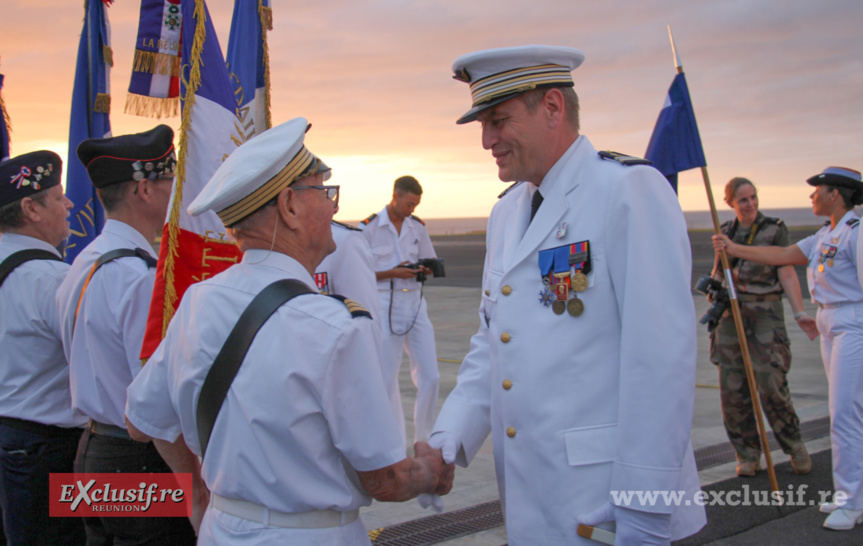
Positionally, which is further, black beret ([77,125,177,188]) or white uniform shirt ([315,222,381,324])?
white uniform shirt ([315,222,381,324])

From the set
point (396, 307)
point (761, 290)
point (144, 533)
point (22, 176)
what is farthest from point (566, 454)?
point (396, 307)

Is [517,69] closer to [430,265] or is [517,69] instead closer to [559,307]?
[559,307]

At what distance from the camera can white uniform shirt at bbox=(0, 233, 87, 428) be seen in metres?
3.03

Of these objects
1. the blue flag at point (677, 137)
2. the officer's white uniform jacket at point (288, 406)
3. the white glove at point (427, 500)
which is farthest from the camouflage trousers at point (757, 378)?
the officer's white uniform jacket at point (288, 406)

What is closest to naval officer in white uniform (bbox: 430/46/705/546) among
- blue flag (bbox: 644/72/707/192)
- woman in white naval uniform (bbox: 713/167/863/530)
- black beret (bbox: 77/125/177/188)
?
black beret (bbox: 77/125/177/188)

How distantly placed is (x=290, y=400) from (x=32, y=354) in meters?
2.10

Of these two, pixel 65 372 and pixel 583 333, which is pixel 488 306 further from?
pixel 65 372

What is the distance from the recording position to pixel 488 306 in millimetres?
2287

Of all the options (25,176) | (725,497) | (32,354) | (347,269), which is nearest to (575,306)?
(32,354)

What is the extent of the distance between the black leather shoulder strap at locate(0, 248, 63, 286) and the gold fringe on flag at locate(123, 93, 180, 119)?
32.1 inches

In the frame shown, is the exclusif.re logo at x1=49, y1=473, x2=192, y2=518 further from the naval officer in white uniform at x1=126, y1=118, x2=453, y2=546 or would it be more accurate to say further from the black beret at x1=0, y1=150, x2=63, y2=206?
the black beret at x1=0, y1=150, x2=63, y2=206

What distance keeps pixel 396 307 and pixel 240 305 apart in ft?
16.1

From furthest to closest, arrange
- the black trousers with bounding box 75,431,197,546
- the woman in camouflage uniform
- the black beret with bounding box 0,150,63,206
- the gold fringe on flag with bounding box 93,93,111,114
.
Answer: the woman in camouflage uniform
the gold fringe on flag with bounding box 93,93,111,114
the black beret with bounding box 0,150,63,206
the black trousers with bounding box 75,431,197,546

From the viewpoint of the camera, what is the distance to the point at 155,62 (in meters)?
2.96
